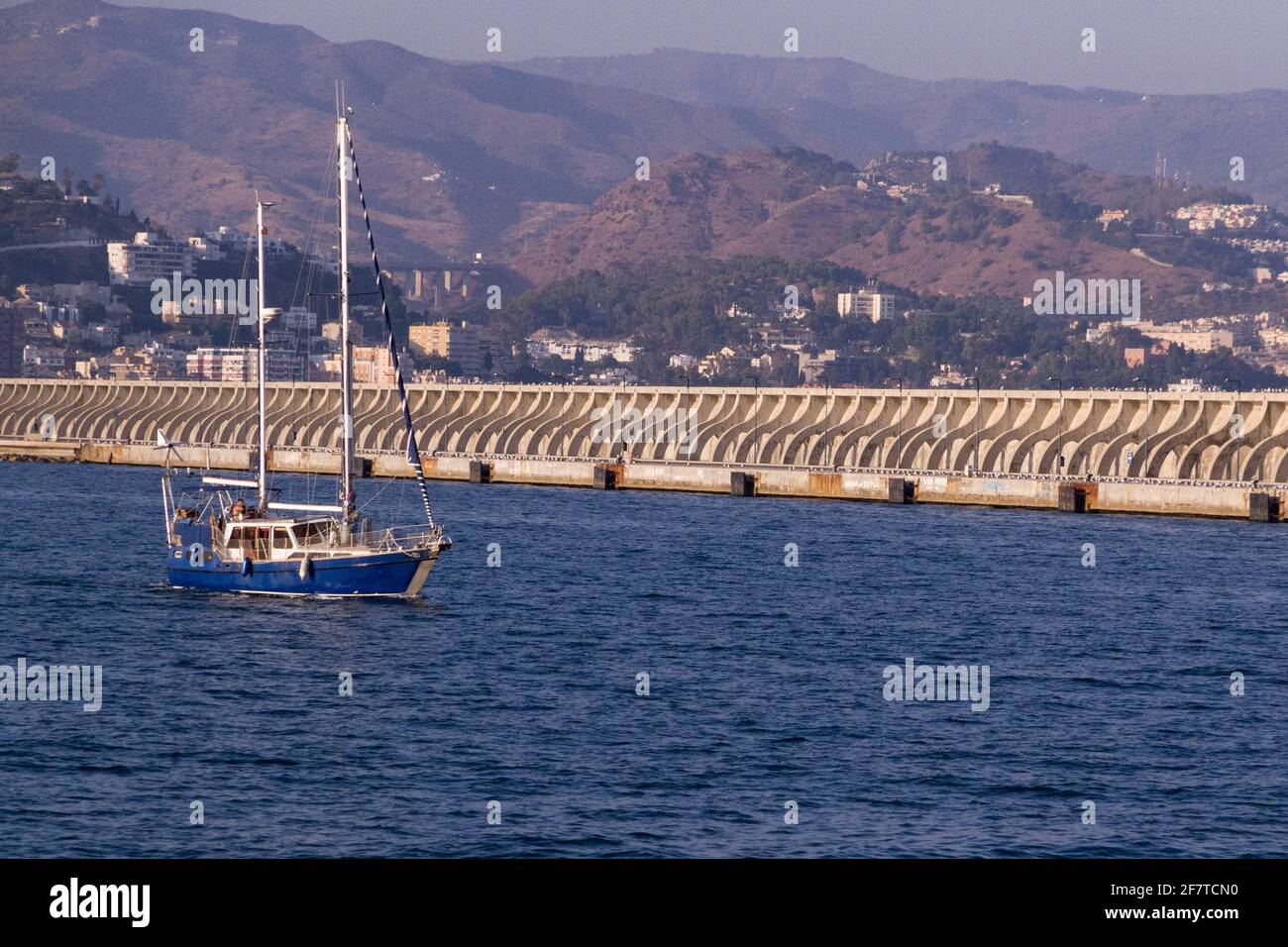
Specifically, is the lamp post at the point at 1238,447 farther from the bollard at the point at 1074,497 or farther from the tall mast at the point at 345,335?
the tall mast at the point at 345,335

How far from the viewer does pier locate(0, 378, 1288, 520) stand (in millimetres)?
130500

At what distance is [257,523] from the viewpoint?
69.8 m

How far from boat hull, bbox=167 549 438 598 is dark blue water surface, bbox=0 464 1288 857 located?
72 cm

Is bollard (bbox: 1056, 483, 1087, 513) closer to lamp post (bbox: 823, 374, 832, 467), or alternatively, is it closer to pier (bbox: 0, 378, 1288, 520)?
pier (bbox: 0, 378, 1288, 520)

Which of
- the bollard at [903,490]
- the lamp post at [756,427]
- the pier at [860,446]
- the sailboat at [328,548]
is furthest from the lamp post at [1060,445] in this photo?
the sailboat at [328,548]

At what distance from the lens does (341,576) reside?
2734 inches

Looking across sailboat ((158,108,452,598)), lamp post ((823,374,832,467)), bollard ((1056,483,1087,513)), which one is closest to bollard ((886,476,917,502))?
bollard ((1056,483,1087,513))

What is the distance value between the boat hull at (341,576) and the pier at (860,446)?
6344 centimetres

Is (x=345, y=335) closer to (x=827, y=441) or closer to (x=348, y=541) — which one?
(x=348, y=541)

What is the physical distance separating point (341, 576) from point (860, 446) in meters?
92.0

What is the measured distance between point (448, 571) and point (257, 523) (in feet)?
56.2

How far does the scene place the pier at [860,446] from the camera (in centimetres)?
13050

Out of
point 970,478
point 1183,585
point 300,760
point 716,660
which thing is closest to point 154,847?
point 300,760

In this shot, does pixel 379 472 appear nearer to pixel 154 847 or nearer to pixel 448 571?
pixel 448 571
